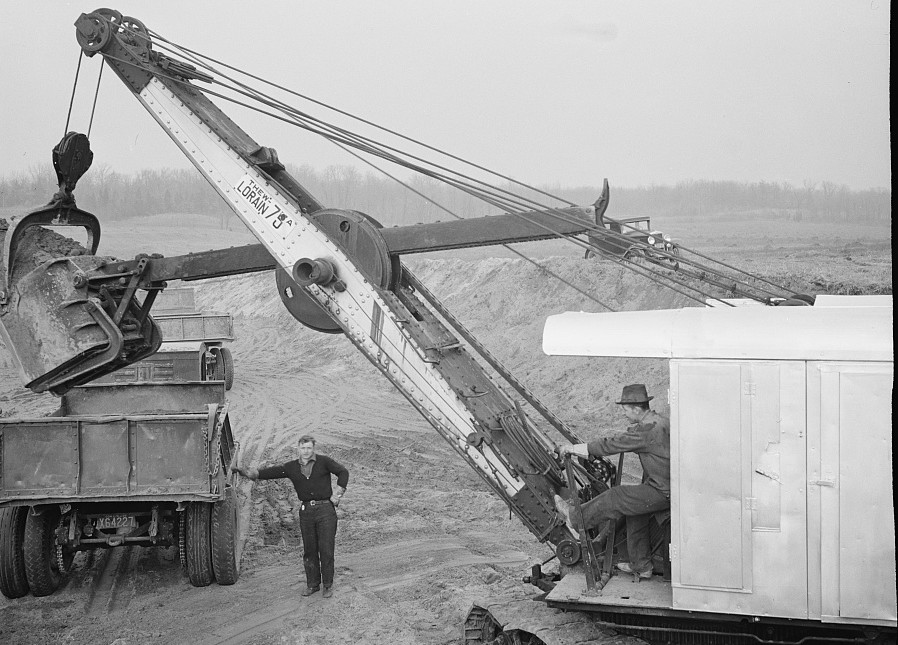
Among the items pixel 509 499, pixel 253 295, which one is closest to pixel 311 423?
pixel 509 499

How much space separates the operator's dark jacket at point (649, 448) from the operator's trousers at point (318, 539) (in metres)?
3.53

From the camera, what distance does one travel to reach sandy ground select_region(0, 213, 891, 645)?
8.46 m

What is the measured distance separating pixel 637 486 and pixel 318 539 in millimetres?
3754

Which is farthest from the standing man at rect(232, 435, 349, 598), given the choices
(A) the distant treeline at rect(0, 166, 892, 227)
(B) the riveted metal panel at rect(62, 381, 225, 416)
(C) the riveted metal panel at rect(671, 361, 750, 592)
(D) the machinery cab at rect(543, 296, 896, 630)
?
(A) the distant treeline at rect(0, 166, 892, 227)

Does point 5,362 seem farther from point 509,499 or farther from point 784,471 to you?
point 784,471

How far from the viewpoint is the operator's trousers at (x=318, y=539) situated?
8.79 meters

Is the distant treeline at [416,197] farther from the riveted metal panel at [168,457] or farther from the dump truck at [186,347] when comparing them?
the riveted metal panel at [168,457]

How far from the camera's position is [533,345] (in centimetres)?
2211

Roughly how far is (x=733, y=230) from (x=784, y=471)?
33134mm

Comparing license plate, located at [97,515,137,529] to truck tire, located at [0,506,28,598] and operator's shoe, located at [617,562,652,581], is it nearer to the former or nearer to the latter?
truck tire, located at [0,506,28,598]

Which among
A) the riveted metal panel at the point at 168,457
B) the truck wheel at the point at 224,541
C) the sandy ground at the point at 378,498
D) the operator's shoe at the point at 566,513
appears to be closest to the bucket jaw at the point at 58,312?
the riveted metal panel at the point at 168,457

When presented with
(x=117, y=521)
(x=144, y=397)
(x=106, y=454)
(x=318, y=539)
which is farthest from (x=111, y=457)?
(x=144, y=397)

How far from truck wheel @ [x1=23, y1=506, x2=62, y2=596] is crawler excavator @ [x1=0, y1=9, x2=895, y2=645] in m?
1.52

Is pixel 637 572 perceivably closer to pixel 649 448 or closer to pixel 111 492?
pixel 649 448
